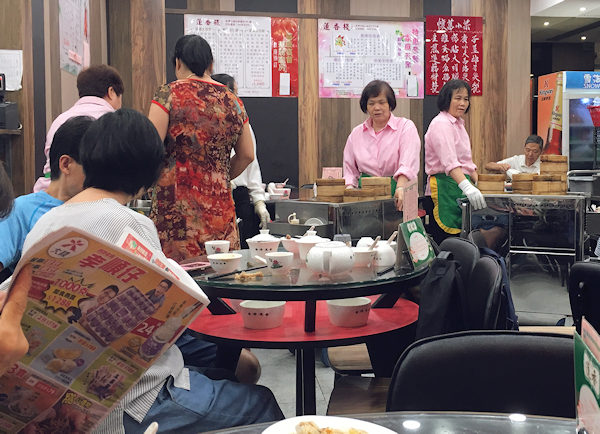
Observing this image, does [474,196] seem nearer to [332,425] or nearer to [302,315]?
[302,315]

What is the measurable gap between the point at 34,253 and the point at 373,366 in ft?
4.98

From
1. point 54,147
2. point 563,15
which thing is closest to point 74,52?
point 54,147

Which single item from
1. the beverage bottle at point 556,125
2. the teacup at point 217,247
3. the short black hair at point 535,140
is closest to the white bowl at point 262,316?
the teacup at point 217,247

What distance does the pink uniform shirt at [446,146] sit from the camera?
13.7 ft

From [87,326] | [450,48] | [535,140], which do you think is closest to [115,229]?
[87,326]

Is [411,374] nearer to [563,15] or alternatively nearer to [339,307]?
[339,307]

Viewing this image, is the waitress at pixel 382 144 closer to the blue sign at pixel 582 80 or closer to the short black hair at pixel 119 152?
the short black hair at pixel 119 152

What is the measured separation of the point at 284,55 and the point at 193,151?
424 cm

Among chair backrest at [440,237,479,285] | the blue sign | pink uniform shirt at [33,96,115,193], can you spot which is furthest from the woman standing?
the blue sign

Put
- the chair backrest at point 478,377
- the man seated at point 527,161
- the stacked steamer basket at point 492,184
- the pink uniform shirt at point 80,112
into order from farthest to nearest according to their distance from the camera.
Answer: the man seated at point 527,161 < the stacked steamer basket at point 492,184 < the pink uniform shirt at point 80,112 < the chair backrest at point 478,377

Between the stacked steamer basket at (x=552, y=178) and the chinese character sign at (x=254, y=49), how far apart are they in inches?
129

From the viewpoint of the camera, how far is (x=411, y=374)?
1.12 metres

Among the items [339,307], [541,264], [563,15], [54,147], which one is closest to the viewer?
[339,307]

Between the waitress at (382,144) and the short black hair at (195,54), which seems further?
the waitress at (382,144)
